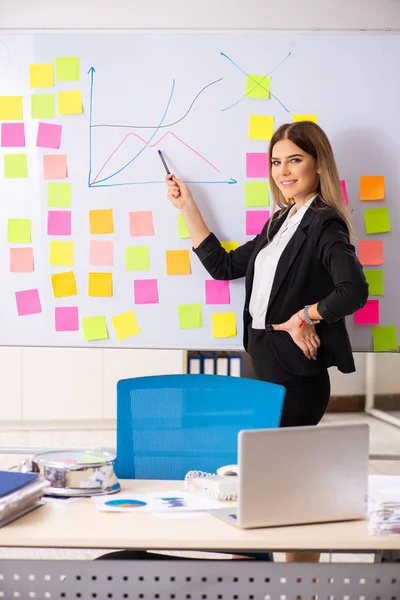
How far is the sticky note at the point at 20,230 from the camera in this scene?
10.8 feet

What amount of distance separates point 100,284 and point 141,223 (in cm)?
29

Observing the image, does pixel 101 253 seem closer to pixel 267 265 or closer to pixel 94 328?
pixel 94 328

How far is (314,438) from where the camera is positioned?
1466mm

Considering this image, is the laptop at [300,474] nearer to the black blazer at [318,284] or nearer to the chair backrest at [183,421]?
the chair backrest at [183,421]

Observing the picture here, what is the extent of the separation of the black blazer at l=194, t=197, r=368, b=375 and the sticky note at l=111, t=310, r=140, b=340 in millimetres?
496

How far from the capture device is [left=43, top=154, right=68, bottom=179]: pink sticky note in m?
3.24

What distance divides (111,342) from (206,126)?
2.98ft

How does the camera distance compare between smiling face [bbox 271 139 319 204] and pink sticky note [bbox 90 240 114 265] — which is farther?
pink sticky note [bbox 90 240 114 265]

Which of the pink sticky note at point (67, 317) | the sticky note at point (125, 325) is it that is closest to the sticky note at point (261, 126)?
the sticky note at point (125, 325)

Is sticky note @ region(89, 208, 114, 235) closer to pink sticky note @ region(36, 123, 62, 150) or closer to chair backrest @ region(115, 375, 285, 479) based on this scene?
pink sticky note @ region(36, 123, 62, 150)

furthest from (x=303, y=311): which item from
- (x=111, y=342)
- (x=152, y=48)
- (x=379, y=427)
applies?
(x=379, y=427)

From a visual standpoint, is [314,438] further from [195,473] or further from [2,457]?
[2,457]

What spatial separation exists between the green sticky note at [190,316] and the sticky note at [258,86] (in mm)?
832

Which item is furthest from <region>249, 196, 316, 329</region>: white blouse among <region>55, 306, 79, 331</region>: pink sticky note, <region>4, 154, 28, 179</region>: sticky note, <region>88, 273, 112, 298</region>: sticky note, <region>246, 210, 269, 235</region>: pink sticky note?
<region>4, 154, 28, 179</region>: sticky note
